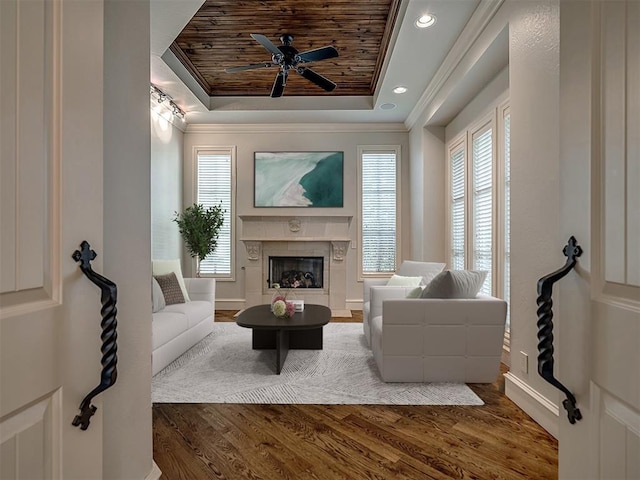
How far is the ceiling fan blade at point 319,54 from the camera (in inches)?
125

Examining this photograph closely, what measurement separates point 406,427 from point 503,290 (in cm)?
192

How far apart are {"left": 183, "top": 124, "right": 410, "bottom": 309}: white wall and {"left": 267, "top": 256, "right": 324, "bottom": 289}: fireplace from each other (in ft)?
1.61

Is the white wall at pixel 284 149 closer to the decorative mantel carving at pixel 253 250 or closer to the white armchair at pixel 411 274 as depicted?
the decorative mantel carving at pixel 253 250

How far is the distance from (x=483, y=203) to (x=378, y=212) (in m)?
2.24

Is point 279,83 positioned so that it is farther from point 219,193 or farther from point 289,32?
point 219,193

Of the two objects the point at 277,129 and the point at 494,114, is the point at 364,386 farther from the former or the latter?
the point at 277,129

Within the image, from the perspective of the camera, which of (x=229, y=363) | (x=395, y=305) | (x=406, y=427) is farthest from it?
(x=229, y=363)

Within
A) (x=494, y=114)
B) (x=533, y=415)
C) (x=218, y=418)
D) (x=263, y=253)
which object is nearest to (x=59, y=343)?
(x=218, y=418)

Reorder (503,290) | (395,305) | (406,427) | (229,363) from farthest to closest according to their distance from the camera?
(503,290) → (229,363) → (395,305) → (406,427)

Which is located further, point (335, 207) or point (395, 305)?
point (335, 207)

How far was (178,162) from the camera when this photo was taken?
574 centimetres

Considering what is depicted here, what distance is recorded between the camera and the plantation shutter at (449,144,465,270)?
448 centimetres

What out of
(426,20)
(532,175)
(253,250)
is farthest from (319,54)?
(253,250)

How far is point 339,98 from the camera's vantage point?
17.2 feet
